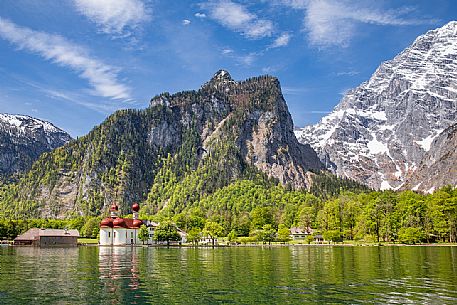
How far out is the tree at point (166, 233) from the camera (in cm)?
17625

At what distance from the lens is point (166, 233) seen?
176 meters

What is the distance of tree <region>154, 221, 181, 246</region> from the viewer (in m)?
176

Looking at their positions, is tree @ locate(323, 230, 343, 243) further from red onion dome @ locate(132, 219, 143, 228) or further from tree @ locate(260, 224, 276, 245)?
red onion dome @ locate(132, 219, 143, 228)

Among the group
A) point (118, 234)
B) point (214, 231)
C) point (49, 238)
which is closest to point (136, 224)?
point (118, 234)

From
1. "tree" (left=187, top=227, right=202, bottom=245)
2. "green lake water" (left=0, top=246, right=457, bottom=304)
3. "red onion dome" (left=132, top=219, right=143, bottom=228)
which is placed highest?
"red onion dome" (left=132, top=219, right=143, bottom=228)

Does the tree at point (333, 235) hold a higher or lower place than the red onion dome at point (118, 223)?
lower

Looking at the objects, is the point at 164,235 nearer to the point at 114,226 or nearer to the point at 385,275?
the point at 114,226

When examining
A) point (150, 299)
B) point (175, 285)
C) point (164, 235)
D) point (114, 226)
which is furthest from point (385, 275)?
point (114, 226)

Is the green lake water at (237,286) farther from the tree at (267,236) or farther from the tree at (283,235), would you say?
the tree at (283,235)

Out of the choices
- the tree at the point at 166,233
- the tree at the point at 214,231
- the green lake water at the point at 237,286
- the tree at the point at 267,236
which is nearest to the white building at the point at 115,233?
the tree at the point at 166,233

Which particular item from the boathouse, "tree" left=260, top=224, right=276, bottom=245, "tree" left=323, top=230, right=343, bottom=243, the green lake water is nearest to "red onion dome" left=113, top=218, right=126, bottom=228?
the boathouse

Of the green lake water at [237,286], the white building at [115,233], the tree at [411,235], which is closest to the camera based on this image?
the green lake water at [237,286]

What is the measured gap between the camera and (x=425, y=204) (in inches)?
6176

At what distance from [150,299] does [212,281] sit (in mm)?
12219
